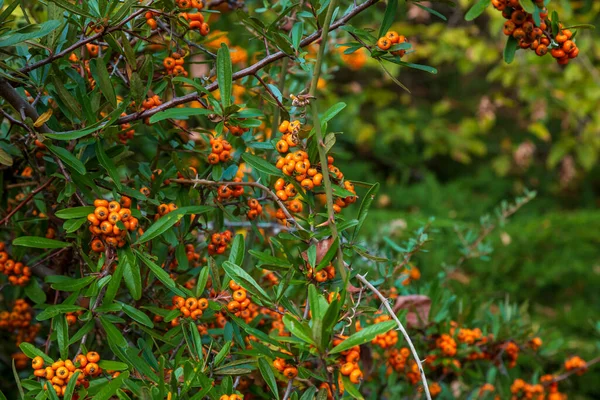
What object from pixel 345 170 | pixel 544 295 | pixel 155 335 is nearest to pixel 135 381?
pixel 155 335

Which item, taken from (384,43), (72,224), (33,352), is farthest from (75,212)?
(384,43)

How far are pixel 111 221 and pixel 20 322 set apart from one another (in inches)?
20.7

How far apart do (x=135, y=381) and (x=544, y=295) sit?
9.15ft

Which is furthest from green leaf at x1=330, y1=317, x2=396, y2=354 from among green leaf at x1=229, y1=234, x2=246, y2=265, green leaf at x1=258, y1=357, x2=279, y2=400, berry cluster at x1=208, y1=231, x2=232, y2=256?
berry cluster at x1=208, y1=231, x2=232, y2=256

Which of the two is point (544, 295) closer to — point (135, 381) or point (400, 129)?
point (400, 129)

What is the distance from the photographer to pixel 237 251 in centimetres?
105

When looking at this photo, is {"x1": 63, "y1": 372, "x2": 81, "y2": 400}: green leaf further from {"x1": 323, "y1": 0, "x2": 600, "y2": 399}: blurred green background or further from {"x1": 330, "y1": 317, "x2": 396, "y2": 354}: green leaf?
{"x1": 323, "y1": 0, "x2": 600, "y2": 399}: blurred green background

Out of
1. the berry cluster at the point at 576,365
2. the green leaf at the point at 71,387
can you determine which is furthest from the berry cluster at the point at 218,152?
the berry cluster at the point at 576,365

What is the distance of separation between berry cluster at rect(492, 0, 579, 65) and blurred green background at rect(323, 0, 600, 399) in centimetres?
132

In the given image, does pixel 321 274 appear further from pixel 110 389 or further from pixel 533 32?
pixel 533 32

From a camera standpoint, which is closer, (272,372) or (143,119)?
(272,372)

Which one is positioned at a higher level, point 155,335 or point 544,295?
point 155,335

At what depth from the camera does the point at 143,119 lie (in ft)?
3.60

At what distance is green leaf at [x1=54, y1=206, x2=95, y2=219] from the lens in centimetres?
99
